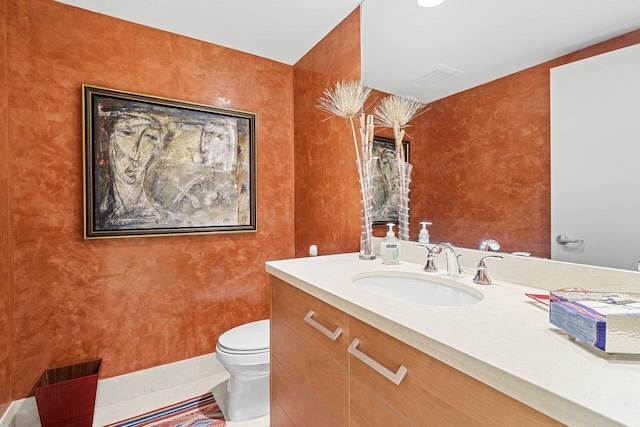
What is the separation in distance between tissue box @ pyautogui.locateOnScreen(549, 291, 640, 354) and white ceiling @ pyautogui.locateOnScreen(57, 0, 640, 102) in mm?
758

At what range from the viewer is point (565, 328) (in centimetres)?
63

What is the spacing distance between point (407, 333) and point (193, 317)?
6.21ft

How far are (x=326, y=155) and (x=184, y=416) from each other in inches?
72.4

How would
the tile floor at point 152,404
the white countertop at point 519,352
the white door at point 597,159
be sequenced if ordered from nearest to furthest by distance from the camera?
the white countertop at point 519,352, the white door at point 597,159, the tile floor at point 152,404

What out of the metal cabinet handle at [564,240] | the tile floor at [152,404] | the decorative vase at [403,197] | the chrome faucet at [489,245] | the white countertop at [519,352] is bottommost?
the tile floor at [152,404]

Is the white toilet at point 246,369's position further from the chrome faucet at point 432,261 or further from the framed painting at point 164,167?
the chrome faucet at point 432,261

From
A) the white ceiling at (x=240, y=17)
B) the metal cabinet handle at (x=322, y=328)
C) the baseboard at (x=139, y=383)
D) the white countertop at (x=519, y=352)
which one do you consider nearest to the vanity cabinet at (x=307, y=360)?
the metal cabinet handle at (x=322, y=328)

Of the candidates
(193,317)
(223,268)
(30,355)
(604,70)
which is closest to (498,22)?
(604,70)

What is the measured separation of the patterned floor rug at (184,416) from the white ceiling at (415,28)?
210 centimetres

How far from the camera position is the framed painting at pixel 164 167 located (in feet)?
6.05

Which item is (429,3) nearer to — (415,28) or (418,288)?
(415,28)

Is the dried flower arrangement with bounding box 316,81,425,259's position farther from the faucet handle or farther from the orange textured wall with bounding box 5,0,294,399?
the orange textured wall with bounding box 5,0,294,399

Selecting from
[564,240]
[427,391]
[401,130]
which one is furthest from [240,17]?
[427,391]

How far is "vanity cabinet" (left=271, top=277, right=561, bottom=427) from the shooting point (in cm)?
57
